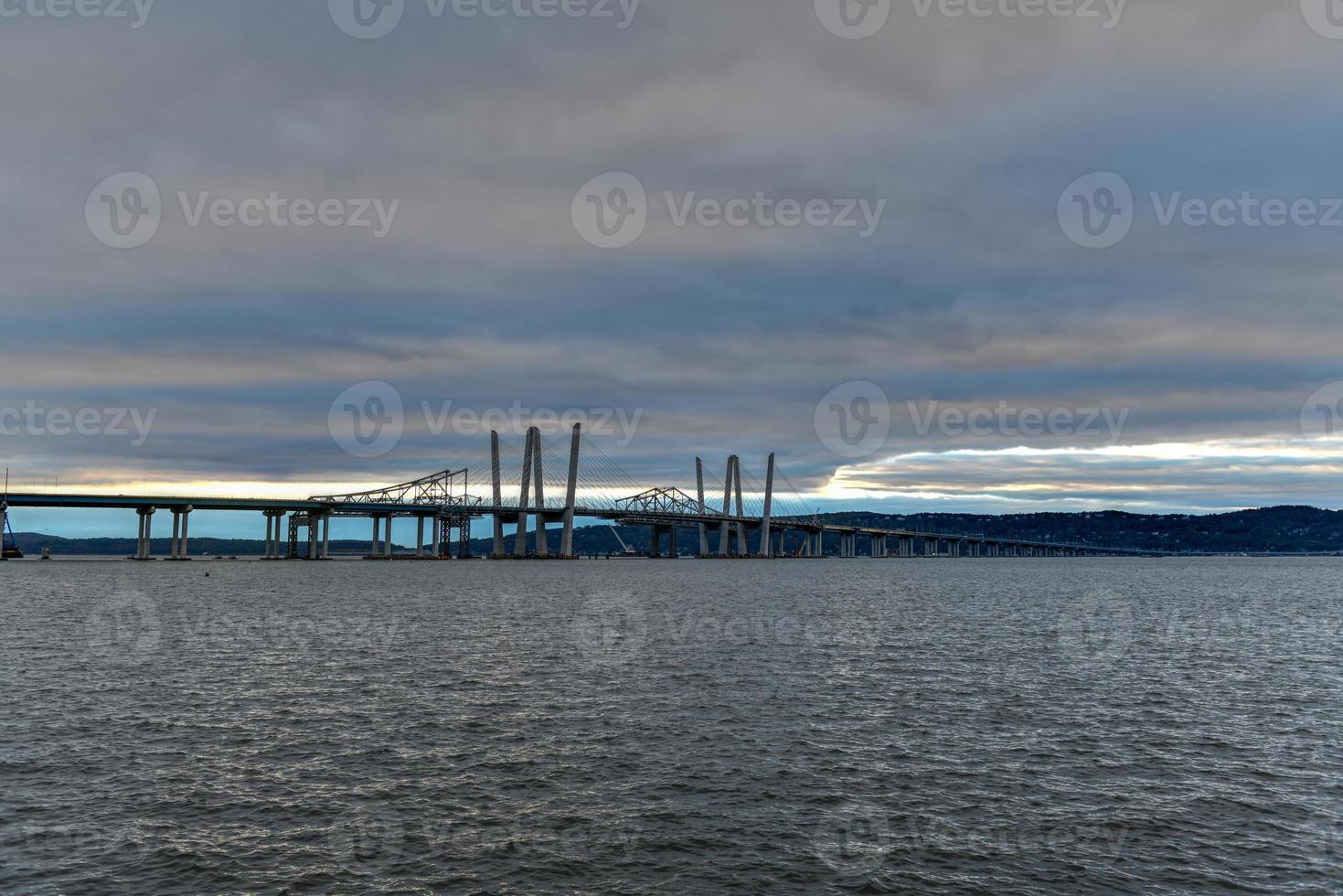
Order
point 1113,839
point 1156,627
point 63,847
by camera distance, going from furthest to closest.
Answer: point 1156,627 < point 1113,839 < point 63,847

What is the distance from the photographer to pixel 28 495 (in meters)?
174

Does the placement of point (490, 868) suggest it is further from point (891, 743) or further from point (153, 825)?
point (891, 743)

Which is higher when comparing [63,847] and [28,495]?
[28,495]

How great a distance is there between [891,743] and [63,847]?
22511mm

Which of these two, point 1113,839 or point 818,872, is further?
point 1113,839

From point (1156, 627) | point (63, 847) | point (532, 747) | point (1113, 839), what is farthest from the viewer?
point (1156, 627)

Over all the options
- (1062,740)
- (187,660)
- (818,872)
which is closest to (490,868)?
(818,872)

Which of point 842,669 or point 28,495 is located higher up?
point 28,495

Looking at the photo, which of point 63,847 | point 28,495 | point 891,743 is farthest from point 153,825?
point 28,495

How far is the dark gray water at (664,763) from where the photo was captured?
19.5m

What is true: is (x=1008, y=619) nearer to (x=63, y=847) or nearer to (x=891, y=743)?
(x=891, y=743)

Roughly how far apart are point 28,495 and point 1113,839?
200 m

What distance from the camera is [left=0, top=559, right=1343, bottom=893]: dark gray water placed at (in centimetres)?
1953

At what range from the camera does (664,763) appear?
90.0 feet
